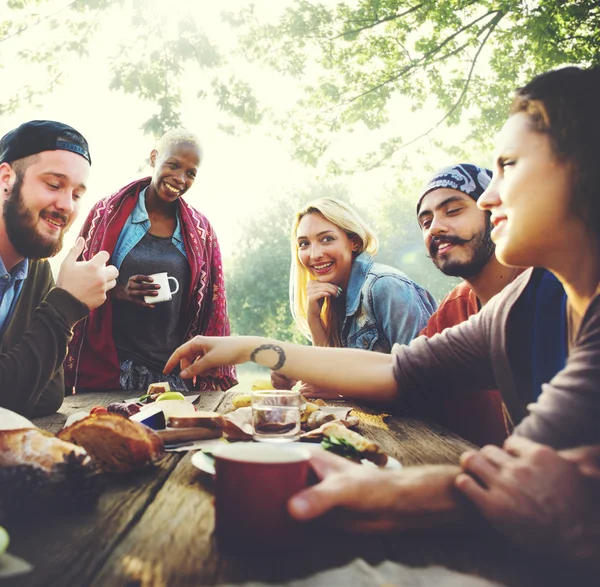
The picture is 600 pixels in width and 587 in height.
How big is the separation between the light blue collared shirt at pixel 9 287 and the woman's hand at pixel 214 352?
2.73 feet

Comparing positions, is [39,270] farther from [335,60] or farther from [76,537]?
[335,60]

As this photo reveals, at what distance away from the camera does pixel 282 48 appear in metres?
6.94

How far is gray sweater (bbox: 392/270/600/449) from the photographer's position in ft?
3.10

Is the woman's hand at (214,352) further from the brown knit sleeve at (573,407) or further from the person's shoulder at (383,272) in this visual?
the person's shoulder at (383,272)

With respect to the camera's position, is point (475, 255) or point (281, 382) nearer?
point (281, 382)

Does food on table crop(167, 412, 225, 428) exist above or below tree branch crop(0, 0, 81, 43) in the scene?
below

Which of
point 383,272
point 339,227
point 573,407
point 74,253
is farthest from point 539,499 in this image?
point 339,227

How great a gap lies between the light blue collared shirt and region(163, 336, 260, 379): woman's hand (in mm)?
833

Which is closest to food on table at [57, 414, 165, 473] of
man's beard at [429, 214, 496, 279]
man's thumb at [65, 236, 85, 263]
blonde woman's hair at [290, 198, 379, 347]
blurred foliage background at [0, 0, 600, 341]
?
man's thumb at [65, 236, 85, 263]

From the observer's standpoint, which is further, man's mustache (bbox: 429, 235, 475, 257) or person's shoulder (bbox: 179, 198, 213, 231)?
person's shoulder (bbox: 179, 198, 213, 231)

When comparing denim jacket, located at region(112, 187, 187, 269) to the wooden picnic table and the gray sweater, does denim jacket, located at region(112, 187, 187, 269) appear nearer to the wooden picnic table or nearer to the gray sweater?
the gray sweater

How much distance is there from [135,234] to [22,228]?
1.27 metres

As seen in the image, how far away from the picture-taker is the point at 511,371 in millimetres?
1435

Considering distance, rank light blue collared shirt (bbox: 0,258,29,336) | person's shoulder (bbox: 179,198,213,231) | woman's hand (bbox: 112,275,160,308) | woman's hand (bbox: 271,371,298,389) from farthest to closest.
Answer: person's shoulder (bbox: 179,198,213,231) → woman's hand (bbox: 112,275,160,308) → woman's hand (bbox: 271,371,298,389) → light blue collared shirt (bbox: 0,258,29,336)
